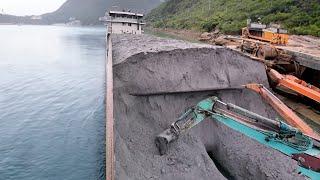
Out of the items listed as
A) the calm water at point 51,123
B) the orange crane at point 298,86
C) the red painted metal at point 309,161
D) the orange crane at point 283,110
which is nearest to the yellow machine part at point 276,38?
the orange crane at point 298,86

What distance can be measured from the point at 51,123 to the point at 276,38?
1807cm

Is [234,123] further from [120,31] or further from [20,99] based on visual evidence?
[120,31]

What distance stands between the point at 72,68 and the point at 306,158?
100 ft

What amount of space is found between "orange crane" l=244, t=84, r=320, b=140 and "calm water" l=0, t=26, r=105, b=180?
6.42 metres

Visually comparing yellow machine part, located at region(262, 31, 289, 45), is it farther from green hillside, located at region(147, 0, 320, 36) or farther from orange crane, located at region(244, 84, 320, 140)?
orange crane, located at region(244, 84, 320, 140)

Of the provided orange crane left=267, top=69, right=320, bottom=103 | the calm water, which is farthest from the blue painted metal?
orange crane left=267, top=69, right=320, bottom=103

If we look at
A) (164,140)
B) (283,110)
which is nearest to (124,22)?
(283,110)

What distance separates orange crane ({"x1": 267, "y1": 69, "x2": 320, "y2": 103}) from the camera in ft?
55.1

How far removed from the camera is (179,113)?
40.4ft

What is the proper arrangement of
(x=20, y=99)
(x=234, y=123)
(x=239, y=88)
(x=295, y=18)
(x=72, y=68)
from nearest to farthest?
1. (x=234, y=123)
2. (x=239, y=88)
3. (x=20, y=99)
4. (x=72, y=68)
5. (x=295, y=18)

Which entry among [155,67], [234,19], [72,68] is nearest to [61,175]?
[155,67]

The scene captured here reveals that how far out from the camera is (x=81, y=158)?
13758 millimetres

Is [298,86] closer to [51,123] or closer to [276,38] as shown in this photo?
[276,38]

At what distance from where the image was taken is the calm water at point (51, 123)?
1296cm
